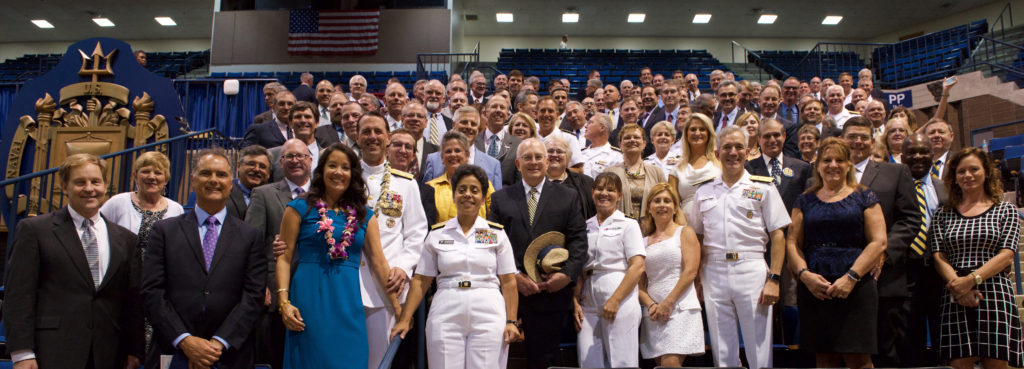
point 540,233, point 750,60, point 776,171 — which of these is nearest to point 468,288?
point 540,233

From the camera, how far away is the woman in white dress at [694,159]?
3875 millimetres

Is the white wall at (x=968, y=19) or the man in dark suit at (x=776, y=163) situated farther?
the white wall at (x=968, y=19)

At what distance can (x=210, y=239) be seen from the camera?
271cm

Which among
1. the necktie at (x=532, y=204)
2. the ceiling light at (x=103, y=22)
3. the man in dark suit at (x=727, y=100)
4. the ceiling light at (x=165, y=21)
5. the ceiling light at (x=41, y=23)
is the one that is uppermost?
the ceiling light at (x=165, y=21)

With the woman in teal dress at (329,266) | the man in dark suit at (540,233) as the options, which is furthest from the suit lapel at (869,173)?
the woman in teal dress at (329,266)

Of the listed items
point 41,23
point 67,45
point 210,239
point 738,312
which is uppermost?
point 41,23

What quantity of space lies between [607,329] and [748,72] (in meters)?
14.0

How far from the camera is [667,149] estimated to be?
4.71 m

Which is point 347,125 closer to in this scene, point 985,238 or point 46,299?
point 46,299

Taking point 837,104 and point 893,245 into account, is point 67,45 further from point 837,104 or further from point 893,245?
point 893,245

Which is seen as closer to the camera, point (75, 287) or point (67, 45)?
point (75, 287)

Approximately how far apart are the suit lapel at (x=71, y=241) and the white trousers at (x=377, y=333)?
4.03 ft

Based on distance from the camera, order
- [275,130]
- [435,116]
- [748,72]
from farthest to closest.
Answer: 1. [748,72]
2. [435,116]
3. [275,130]

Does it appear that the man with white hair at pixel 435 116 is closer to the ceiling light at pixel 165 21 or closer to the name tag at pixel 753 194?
the name tag at pixel 753 194
